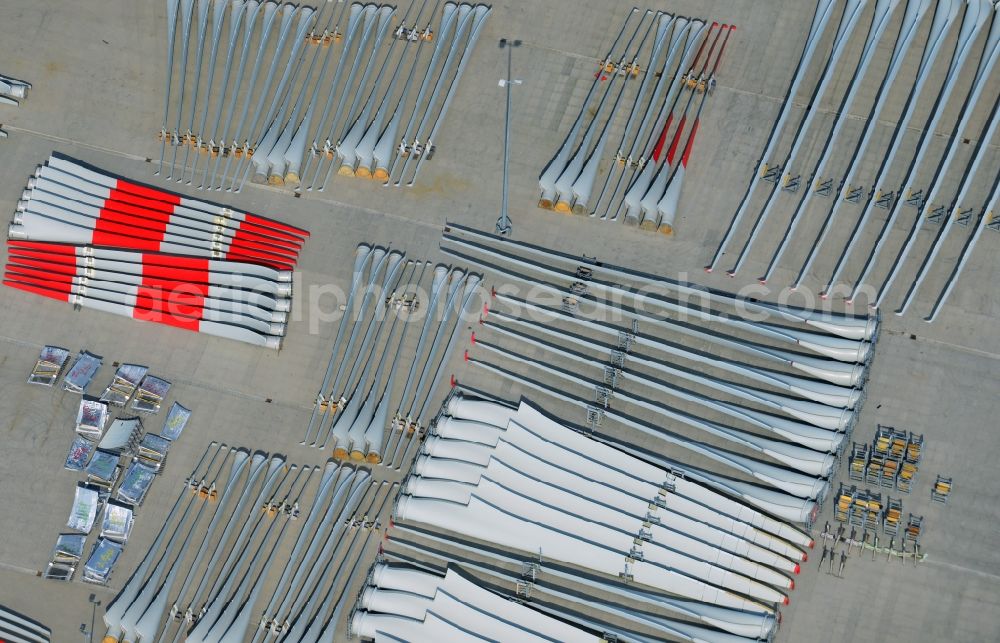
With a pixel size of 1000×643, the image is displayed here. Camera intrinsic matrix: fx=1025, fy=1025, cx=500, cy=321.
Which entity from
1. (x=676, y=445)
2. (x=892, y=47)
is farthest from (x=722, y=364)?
(x=892, y=47)

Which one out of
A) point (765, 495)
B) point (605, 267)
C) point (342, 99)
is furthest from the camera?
point (342, 99)

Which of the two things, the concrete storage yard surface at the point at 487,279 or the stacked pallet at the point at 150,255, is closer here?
the concrete storage yard surface at the point at 487,279

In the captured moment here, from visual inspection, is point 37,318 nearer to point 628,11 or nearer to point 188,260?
point 188,260

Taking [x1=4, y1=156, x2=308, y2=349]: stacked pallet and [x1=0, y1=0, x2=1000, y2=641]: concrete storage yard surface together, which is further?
[x1=4, y1=156, x2=308, y2=349]: stacked pallet

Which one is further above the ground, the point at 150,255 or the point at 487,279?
the point at 487,279
